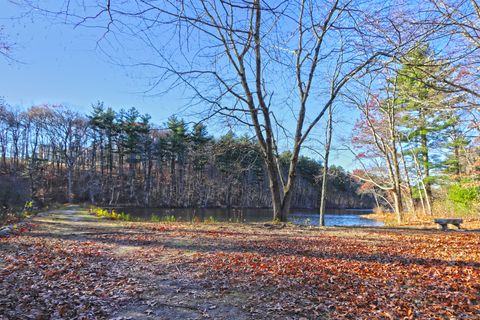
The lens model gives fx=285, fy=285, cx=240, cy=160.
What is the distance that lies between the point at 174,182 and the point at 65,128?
15.7 m

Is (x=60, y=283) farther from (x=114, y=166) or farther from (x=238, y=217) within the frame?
(x=114, y=166)

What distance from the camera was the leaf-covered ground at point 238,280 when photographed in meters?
3.12

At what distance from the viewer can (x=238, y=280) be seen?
4.06 m

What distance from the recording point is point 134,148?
39.3 m

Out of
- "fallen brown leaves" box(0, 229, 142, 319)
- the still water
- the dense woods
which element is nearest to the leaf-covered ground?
"fallen brown leaves" box(0, 229, 142, 319)

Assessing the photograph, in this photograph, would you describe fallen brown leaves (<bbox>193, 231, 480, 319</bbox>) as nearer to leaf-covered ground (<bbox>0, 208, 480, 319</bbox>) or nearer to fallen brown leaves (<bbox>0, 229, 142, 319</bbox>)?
leaf-covered ground (<bbox>0, 208, 480, 319</bbox>)

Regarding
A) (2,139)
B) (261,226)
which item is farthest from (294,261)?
(2,139)

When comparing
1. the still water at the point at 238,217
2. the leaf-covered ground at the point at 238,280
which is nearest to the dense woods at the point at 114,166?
the still water at the point at 238,217

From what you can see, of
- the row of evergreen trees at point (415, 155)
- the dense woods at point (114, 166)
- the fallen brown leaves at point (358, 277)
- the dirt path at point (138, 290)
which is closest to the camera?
the dirt path at point (138, 290)

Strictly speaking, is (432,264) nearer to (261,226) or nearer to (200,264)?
(200,264)

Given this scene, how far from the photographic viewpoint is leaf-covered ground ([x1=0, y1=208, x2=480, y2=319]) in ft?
10.2

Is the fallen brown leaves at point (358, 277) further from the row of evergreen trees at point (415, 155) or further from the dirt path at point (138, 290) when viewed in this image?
the row of evergreen trees at point (415, 155)

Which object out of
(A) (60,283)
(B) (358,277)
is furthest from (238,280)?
(A) (60,283)

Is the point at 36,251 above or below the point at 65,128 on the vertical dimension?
below
